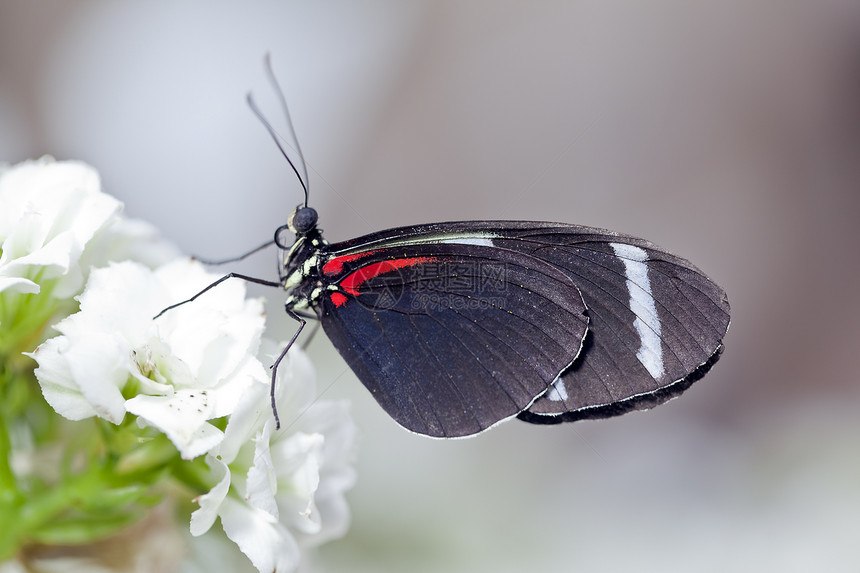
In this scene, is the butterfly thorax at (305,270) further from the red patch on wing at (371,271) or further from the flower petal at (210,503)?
the flower petal at (210,503)

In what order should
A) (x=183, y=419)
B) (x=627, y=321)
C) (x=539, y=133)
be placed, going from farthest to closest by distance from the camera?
(x=539, y=133) < (x=627, y=321) < (x=183, y=419)

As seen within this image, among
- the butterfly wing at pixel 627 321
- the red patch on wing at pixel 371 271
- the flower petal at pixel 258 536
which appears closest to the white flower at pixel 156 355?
the flower petal at pixel 258 536

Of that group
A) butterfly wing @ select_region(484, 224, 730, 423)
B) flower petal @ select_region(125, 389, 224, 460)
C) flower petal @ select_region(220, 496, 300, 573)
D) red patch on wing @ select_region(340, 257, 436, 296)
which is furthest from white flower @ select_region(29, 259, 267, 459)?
butterfly wing @ select_region(484, 224, 730, 423)

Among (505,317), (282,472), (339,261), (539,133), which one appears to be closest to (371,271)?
(339,261)

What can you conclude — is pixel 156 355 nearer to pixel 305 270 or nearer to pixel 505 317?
pixel 305 270

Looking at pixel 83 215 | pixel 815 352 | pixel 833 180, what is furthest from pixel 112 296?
pixel 833 180
